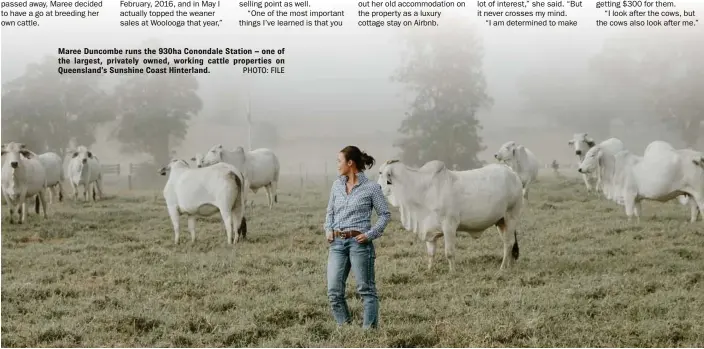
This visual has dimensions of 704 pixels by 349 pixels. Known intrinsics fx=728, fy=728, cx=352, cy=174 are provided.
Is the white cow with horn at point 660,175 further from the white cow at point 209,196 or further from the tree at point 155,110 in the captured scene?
the tree at point 155,110

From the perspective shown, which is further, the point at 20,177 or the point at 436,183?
the point at 20,177

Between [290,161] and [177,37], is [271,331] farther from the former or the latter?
[290,161]

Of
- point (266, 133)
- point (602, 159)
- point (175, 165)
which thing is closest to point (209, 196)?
point (175, 165)

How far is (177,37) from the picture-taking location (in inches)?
296

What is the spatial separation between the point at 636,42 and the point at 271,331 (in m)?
5.51

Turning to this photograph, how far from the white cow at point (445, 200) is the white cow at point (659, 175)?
3.27 metres

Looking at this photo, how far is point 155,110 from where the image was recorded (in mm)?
9109

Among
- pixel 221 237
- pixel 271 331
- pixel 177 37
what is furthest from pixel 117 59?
pixel 271 331

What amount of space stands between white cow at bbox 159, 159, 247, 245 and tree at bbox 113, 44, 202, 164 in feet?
2.62
